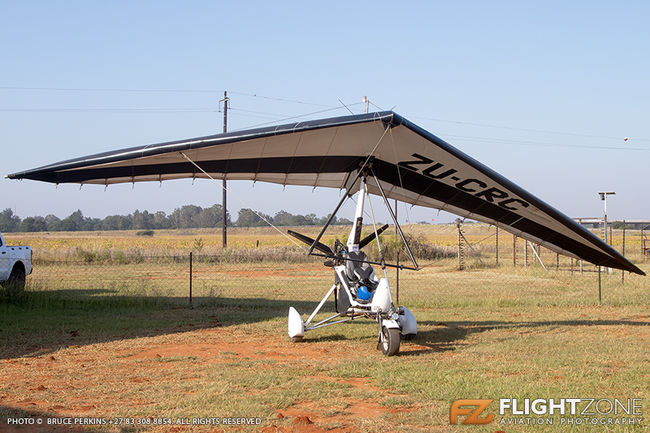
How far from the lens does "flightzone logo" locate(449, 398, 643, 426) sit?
5.73m

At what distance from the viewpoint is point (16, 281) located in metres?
15.9

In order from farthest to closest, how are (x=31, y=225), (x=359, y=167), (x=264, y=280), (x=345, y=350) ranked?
(x=31, y=225), (x=264, y=280), (x=359, y=167), (x=345, y=350)

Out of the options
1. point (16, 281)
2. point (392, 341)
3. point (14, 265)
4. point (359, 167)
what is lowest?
point (392, 341)

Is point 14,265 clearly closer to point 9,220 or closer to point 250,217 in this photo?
point 250,217

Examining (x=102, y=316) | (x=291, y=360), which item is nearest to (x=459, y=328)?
(x=291, y=360)

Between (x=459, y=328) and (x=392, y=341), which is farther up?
(x=392, y=341)

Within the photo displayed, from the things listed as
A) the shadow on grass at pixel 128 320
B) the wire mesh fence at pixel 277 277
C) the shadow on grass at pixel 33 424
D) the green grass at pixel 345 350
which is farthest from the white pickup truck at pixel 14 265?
the shadow on grass at pixel 33 424

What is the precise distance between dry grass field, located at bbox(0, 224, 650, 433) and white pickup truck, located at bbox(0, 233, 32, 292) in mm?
542

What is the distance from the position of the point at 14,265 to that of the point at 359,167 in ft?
36.0

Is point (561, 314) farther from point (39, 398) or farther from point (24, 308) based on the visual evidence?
point (24, 308)

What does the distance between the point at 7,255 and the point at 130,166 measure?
8449mm

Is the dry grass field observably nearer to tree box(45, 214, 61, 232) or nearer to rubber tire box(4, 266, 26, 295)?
rubber tire box(4, 266, 26, 295)

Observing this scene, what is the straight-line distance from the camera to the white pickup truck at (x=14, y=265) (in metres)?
15.6

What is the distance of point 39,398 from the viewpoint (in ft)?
21.3
